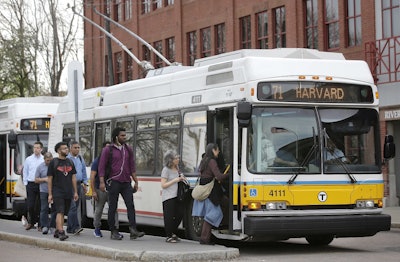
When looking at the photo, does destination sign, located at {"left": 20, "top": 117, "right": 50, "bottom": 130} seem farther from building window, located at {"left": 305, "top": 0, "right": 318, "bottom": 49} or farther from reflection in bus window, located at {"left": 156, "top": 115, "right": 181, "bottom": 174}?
building window, located at {"left": 305, "top": 0, "right": 318, "bottom": 49}

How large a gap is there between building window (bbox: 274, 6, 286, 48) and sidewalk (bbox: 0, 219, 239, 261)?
19.3 m

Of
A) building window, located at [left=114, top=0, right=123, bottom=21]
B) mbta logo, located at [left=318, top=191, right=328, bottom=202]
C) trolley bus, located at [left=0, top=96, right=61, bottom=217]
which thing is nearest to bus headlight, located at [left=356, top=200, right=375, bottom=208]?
mbta logo, located at [left=318, top=191, right=328, bottom=202]

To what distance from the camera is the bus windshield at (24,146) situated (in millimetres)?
27125

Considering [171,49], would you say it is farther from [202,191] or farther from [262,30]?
[202,191]

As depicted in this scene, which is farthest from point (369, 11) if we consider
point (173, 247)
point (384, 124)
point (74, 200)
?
point (173, 247)

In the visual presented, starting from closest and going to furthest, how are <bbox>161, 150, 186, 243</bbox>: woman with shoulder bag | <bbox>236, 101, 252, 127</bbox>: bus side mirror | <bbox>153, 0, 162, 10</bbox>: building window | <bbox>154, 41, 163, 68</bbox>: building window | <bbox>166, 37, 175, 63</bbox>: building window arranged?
<bbox>236, 101, 252, 127</bbox>: bus side mirror, <bbox>161, 150, 186, 243</bbox>: woman with shoulder bag, <bbox>166, 37, 175, 63</bbox>: building window, <bbox>154, 41, 163, 68</bbox>: building window, <bbox>153, 0, 162, 10</bbox>: building window

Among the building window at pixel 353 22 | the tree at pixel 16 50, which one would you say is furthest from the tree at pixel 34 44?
the building window at pixel 353 22

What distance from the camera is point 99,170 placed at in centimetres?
1697

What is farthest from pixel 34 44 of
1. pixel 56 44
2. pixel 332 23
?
pixel 332 23

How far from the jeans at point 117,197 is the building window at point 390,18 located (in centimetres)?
1593

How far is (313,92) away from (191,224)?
10.5 ft

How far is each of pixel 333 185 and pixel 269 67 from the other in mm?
2104

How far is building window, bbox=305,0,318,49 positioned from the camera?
34938 millimetres

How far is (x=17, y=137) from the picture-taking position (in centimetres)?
2727
